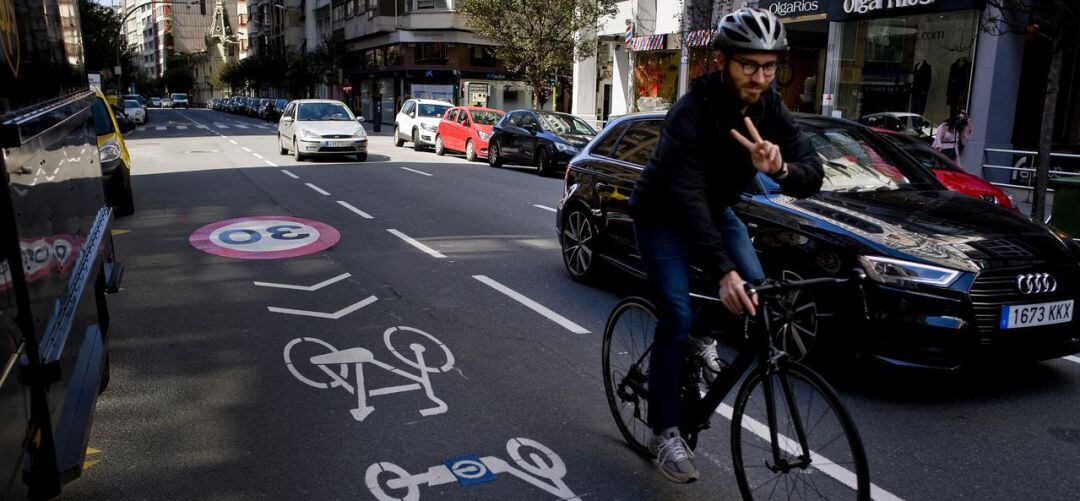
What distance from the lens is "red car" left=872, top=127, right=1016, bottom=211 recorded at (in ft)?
32.9

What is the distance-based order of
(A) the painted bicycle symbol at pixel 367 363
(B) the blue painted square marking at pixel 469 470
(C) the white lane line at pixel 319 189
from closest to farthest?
1. (B) the blue painted square marking at pixel 469 470
2. (A) the painted bicycle symbol at pixel 367 363
3. (C) the white lane line at pixel 319 189

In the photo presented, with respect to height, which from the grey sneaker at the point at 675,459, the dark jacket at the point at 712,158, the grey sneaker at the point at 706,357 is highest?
the dark jacket at the point at 712,158

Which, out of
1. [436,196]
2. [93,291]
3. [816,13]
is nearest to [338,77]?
[816,13]

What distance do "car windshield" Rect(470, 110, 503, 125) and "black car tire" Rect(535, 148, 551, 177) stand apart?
484cm

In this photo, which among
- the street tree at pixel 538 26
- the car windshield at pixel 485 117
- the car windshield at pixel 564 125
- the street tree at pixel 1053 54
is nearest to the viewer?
the street tree at pixel 1053 54

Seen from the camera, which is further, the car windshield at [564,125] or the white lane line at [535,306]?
the car windshield at [564,125]

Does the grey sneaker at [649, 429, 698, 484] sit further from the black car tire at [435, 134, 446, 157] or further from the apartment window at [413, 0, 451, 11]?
the apartment window at [413, 0, 451, 11]

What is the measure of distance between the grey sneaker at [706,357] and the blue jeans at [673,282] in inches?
3.0

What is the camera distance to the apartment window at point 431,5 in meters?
49.8

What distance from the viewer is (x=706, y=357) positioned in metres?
3.39

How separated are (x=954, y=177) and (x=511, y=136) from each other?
1174 cm

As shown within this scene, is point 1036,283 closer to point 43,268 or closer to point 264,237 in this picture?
point 43,268

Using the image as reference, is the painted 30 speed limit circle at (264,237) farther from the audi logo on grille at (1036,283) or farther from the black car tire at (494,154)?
the black car tire at (494,154)

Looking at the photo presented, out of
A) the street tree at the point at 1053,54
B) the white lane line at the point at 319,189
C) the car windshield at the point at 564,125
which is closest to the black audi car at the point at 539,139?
the car windshield at the point at 564,125
